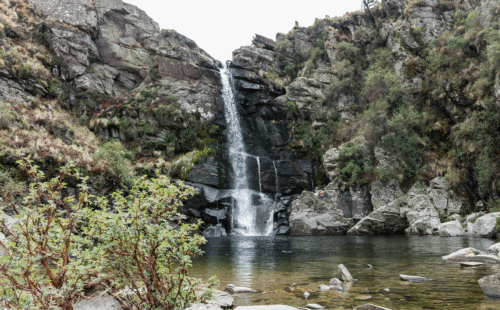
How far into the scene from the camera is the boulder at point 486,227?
50.9 ft

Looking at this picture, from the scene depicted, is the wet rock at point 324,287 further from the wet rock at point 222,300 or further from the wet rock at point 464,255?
the wet rock at point 464,255

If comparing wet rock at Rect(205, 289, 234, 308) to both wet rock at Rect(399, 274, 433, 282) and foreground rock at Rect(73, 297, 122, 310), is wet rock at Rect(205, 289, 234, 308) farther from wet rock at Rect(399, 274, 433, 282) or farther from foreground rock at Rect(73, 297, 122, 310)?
wet rock at Rect(399, 274, 433, 282)

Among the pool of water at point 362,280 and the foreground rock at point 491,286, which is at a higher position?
the foreground rock at point 491,286

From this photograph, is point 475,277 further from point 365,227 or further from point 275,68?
point 275,68

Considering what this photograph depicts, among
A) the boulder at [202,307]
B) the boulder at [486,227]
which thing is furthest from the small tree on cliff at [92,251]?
the boulder at [486,227]

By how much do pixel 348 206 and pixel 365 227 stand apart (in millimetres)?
3064

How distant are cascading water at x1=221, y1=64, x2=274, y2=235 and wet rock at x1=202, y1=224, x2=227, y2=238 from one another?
1099 mm

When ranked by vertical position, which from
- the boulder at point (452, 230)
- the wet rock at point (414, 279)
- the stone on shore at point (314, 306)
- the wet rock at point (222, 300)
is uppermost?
the wet rock at point (222, 300)

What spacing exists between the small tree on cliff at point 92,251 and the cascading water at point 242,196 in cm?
2328

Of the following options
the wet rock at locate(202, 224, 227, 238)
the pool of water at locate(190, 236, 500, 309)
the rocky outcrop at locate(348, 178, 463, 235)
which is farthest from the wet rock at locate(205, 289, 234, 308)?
the wet rock at locate(202, 224, 227, 238)

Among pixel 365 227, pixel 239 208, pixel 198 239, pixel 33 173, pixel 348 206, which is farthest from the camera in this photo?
pixel 239 208

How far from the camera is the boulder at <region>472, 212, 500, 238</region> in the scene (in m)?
15.5

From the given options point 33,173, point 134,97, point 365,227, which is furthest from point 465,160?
point 134,97

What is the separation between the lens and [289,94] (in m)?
36.4
